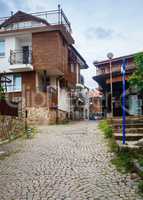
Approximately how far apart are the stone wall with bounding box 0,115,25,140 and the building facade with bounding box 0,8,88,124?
5.30 metres

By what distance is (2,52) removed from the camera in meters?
26.2

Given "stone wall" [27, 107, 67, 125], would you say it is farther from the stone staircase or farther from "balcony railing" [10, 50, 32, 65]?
the stone staircase

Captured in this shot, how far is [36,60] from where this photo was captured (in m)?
25.0

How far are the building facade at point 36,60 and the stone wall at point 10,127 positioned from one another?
530 cm

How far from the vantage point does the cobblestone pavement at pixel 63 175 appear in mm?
6170

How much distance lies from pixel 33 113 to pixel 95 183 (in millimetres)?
17487

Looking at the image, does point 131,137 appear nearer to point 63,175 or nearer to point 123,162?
point 123,162

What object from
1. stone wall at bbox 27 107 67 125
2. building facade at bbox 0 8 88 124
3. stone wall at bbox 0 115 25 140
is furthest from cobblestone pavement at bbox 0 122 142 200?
building facade at bbox 0 8 88 124

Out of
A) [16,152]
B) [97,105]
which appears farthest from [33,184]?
[97,105]

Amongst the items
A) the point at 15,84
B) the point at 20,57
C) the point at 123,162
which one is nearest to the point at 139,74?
the point at 123,162

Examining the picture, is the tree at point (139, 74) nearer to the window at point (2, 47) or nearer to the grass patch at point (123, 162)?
the grass patch at point (123, 162)

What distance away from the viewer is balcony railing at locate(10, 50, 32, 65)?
25.3 m

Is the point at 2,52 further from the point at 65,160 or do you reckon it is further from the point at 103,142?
the point at 65,160

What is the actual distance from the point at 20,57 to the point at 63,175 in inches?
768
